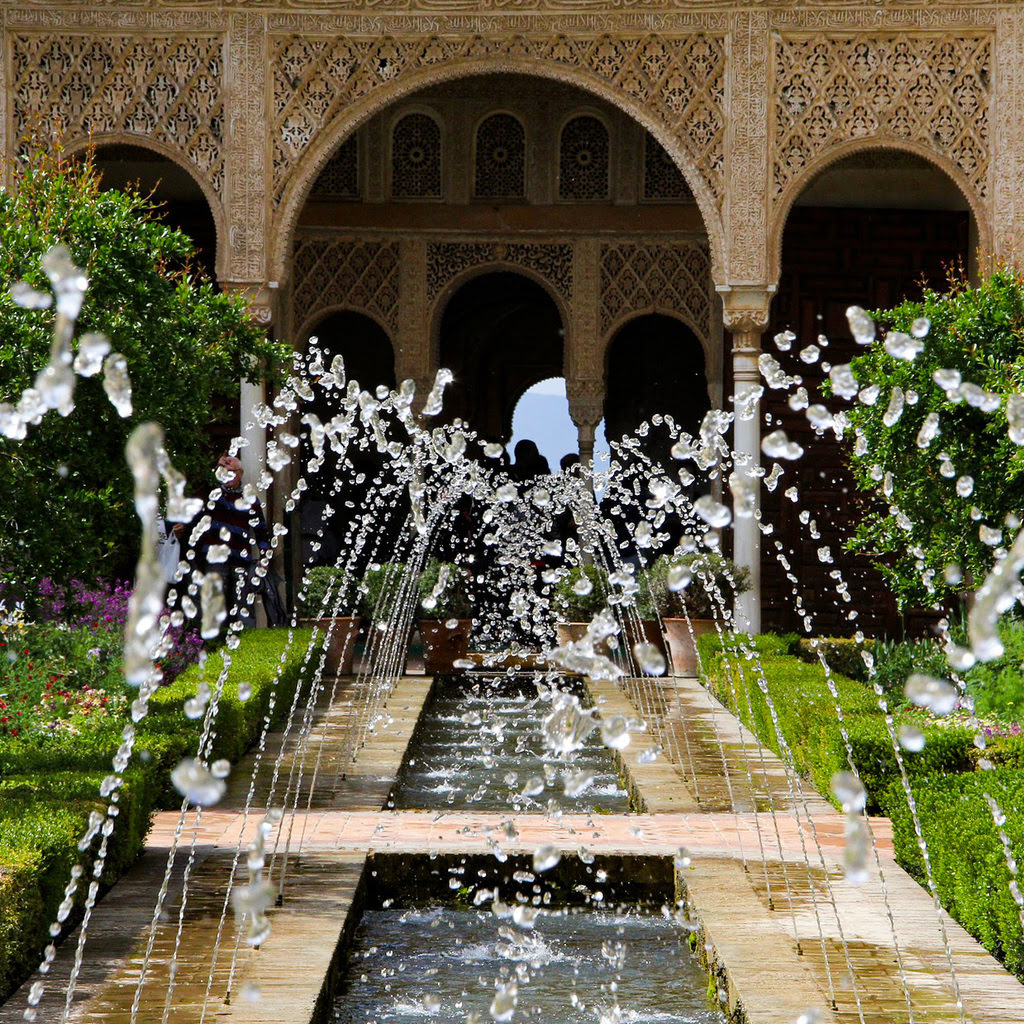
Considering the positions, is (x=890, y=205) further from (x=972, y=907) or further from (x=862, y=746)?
(x=972, y=907)

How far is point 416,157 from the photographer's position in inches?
492

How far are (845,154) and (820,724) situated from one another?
5.17 meters

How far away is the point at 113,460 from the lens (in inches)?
194

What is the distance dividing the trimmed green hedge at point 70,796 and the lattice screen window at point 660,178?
703 centimetres

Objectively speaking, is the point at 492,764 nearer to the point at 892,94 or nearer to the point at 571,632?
the point at 571,632

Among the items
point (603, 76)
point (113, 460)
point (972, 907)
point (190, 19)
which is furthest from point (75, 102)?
point (972, 907)

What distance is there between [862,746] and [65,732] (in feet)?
9.31

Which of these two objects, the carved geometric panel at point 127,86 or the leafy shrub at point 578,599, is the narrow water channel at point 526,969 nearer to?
the leafy shrub at point 578,599

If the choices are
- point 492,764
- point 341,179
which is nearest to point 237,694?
point 492,764

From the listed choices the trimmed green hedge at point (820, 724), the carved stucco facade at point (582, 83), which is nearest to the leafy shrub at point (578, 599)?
the trimmed green hedge at point (820, 724)

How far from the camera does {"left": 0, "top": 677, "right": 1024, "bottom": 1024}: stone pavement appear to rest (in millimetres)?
3113

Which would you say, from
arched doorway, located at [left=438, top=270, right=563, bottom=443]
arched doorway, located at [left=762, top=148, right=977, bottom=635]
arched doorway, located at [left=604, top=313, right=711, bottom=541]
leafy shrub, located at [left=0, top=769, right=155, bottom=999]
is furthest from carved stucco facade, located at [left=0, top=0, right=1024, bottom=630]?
leafy shrub, located at [left=0, top=769, right=155, bottom=999]

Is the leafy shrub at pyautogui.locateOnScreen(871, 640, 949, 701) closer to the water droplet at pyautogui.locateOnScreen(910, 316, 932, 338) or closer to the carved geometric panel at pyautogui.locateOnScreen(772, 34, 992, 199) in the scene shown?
the water droplet at pyautogui.locateOnScreen(910, 316, 932, 338)

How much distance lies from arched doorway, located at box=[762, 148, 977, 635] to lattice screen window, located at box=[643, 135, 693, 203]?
38.2 inches
